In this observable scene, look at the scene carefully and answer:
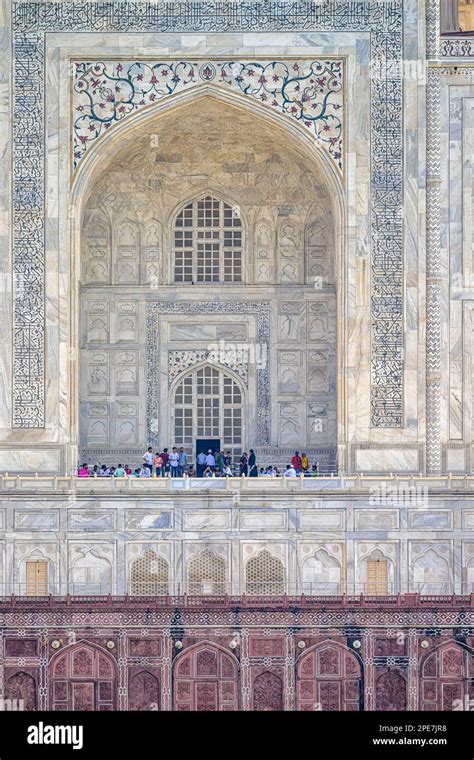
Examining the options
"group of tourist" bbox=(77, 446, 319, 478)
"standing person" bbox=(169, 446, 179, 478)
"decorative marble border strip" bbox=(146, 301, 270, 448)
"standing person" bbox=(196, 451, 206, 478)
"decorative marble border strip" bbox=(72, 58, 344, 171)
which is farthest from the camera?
"decorative marble border strip" bbox=(146, 301, 270, 448)

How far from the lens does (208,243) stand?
33.1 m

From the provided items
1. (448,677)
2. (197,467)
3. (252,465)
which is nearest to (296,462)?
(252,465)

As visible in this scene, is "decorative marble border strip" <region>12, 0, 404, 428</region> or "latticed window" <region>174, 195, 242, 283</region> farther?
"latticed window" <region>174, 195, 242, 283</region>

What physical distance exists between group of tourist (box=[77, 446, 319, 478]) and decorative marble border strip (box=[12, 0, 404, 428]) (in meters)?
1.73

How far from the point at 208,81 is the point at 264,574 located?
7867 millimetres

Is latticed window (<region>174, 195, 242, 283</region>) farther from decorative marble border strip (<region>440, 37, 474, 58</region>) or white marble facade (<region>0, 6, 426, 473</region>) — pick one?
decorative marble border strip (<region>440, 37, 474, 58</region>)

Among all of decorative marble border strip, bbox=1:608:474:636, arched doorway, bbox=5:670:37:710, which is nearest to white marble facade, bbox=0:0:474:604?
decorative marble border strip, bbox=1:608:474:636

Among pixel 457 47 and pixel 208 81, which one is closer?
pixel 208 81

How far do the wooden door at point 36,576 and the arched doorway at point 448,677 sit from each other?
584cm

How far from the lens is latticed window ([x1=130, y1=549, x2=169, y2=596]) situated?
94.0 ft

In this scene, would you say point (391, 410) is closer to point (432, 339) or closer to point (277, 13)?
point (432, 339)

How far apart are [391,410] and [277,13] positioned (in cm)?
659

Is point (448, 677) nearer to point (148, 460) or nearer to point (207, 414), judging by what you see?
point (148, 460)

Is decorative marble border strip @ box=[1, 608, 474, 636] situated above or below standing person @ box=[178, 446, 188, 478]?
below
